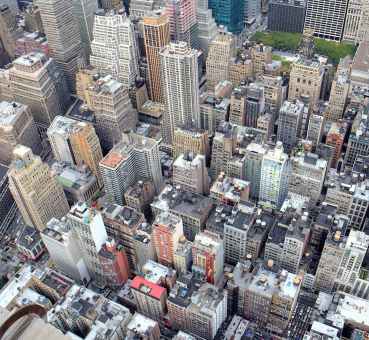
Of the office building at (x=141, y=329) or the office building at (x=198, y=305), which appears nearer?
the office building at (x=141, y=329)

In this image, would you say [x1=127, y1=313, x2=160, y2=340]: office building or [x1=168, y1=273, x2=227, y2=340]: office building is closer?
[x1=127, y1=313, x2=160, y2=340]: office building

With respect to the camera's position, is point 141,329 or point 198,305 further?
point 198,305

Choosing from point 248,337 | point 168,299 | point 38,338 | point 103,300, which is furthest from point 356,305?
point 38,338

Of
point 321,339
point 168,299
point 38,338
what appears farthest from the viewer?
point 168,299

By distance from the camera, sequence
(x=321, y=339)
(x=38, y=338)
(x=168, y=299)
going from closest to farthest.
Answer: (x=38, y=338)
(x=321, y=339)
(x=168, y=299)

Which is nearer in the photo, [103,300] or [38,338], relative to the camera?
[38,338]

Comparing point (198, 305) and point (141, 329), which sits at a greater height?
point (198, 305)

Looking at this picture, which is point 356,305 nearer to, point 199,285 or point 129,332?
point 199,285

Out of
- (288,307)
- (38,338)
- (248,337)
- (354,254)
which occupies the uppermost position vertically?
(38,338)
